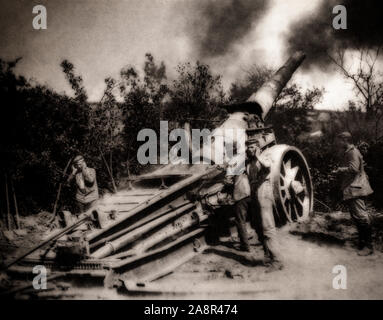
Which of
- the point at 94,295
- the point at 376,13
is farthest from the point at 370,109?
the point at 94,295

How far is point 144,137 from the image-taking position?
9.67 metres

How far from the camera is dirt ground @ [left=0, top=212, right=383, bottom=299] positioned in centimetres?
360

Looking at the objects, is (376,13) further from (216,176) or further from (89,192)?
(89,192)

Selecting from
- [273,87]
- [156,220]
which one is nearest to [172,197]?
[156,220]

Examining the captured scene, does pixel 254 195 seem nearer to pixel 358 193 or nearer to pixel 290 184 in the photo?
pixel 290 184

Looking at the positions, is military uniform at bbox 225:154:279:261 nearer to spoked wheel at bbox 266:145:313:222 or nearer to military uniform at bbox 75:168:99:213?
spoked wheel at bbox 266:145:313:222

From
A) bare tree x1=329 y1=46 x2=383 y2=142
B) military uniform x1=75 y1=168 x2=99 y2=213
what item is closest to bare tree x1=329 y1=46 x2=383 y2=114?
bare tree x1=329 y1=46 x2=383 y2=142

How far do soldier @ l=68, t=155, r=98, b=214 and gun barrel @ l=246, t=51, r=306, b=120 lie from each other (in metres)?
2.94

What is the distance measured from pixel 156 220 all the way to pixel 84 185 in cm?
144

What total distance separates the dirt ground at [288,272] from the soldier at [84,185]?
3.54 feet

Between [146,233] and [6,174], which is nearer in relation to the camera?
[146,233]

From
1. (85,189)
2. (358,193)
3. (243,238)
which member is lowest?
(243,238)

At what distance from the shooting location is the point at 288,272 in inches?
159
